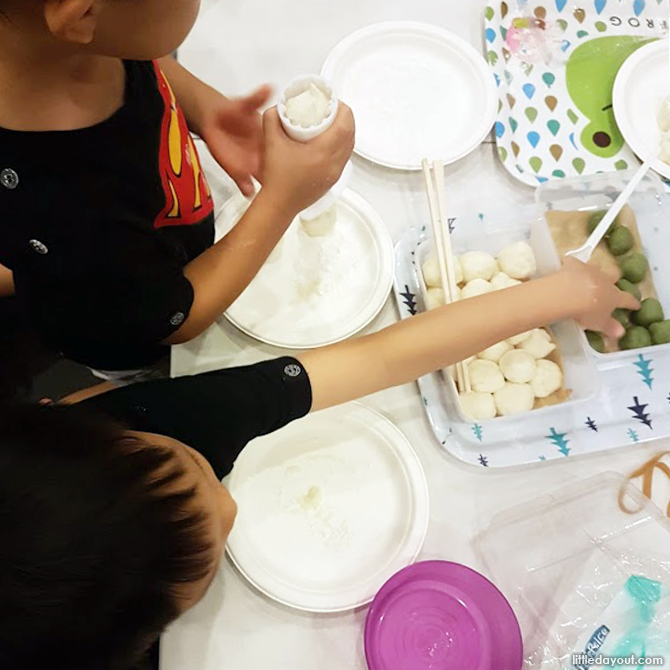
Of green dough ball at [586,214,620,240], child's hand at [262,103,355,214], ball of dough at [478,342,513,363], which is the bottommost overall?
ball of dough at [478,342,513,363]

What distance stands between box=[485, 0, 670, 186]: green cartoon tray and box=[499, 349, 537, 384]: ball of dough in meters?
0.26

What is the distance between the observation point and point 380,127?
0.95m

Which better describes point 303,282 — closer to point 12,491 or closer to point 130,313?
point 130,313

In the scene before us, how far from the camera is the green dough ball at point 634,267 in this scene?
2.78ft

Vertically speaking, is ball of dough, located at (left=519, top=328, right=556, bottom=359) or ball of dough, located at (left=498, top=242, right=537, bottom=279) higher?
ball of dough, located at (left=498, top=242, right=537, bottom=279)

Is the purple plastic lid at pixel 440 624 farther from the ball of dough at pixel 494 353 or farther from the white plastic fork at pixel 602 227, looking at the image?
the white plastic fork at pixel 602 227

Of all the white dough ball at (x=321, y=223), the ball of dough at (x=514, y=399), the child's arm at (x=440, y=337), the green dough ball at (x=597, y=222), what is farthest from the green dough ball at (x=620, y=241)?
the white dough ball at (x=321, y=223)

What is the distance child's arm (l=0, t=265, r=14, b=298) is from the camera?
0.89m

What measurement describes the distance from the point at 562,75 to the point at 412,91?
0.22 m


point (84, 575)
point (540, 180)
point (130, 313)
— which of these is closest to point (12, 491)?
point (84, 575)

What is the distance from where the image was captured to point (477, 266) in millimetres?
846

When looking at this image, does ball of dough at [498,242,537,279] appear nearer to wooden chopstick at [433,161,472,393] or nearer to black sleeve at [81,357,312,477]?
wooden chopstick at [433,161,472,393]

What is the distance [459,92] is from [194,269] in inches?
19.2

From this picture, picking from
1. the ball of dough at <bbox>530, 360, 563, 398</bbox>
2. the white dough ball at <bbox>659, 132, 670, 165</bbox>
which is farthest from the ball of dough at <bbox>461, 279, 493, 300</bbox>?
the white dough ball at <bbox>659, 132, 670, 165</bbox>
